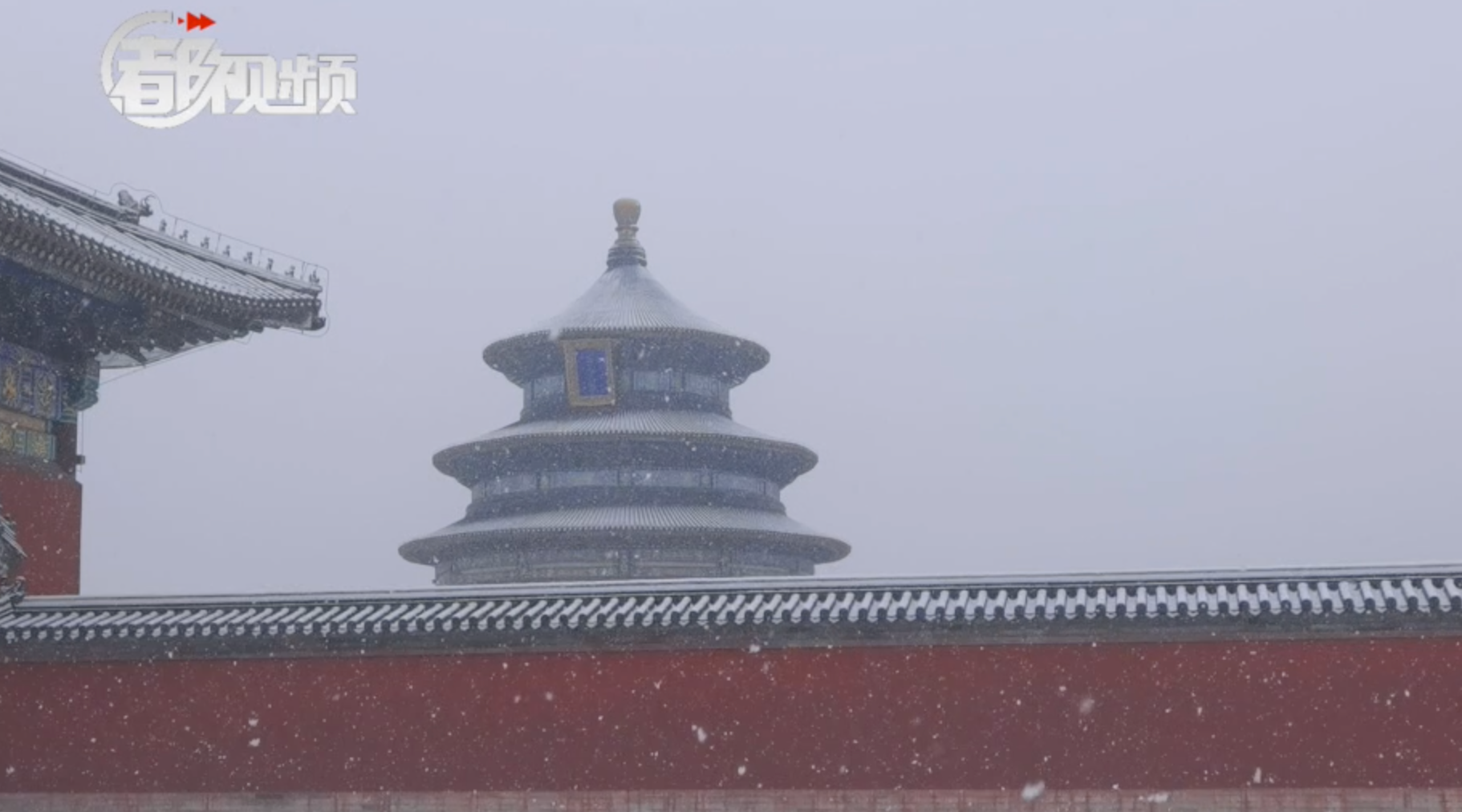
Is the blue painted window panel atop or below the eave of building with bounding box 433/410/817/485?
atop

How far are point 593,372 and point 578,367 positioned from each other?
0.29 meters

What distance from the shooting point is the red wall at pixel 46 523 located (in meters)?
16.6

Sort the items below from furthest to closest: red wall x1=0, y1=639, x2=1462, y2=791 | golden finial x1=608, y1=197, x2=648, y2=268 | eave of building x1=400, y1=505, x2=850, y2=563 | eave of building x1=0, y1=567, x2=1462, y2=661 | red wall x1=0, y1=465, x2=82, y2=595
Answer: golden finial x1=608, y1=197, x2=648, y2=268, eave of building x1=400, y1=505, x2=850, y2=563, red wall x1=0, y1=465, x2=82, y2=595, eave of building x1=0, y1=567, x2=1462, y2=661, red wall x1=0, y1=639, x2=1462, y2=791

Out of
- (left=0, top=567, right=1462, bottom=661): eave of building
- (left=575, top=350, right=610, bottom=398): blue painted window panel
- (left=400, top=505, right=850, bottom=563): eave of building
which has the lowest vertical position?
(left=0, top=567, right=1462, bottom=661): eave of building

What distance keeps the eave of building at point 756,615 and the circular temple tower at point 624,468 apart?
12351 millimetres

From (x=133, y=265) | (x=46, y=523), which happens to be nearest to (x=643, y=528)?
(x=46, y=523)

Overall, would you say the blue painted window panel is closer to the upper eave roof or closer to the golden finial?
the upper eave roof

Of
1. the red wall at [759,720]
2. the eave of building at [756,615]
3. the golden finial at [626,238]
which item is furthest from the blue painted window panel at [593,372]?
the red wall at [759,720]

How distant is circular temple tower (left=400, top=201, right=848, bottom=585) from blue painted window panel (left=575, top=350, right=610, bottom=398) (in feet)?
0.07

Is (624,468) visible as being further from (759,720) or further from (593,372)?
(759,720)

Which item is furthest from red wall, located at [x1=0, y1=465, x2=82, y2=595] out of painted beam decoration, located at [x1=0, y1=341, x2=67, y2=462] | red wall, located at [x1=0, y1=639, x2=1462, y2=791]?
red wall, located at [x1=0, y1=639, x2=1462, y2=791]

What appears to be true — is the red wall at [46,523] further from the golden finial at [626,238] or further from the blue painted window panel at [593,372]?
the golden finial at [626,238]

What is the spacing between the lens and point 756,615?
14938 mm

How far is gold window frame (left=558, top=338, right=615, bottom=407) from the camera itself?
30.0m
